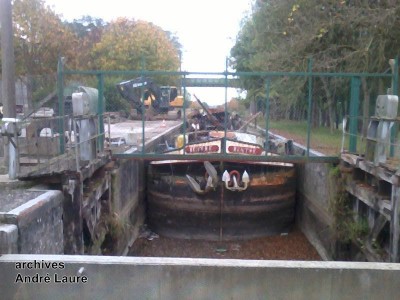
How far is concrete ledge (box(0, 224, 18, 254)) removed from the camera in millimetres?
4809

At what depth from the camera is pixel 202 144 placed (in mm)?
11797

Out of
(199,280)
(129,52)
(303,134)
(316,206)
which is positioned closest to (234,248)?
(316,206)

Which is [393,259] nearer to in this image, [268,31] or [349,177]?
[349,177]

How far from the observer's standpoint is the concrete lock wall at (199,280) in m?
4.44

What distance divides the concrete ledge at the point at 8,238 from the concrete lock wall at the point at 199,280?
43cm

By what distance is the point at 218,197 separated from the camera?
12.6m

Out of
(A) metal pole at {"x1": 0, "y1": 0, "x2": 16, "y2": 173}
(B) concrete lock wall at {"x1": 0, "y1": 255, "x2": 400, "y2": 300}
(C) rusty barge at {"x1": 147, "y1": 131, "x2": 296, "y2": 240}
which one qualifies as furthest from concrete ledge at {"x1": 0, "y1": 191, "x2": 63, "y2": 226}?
(C) rusty barge at {"x1": 147, "y1": 131, "x2": 296, "y2": 240}

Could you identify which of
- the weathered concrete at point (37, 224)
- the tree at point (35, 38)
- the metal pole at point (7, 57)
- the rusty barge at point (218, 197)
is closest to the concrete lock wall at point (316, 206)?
the rusty barge at point (218, 197)

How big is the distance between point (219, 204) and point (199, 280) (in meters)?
8.19

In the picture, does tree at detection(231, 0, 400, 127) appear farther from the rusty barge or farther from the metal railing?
the rusty barge

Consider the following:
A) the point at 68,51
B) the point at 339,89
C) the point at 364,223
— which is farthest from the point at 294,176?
the point at 68,51

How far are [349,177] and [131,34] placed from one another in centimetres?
3188

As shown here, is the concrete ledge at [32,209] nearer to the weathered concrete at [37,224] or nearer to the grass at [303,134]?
the weathered concrete at [37,224]

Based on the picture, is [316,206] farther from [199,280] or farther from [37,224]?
[199,280]
